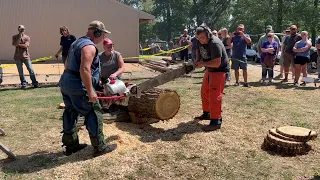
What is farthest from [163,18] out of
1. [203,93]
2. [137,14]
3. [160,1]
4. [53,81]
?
[203,93]

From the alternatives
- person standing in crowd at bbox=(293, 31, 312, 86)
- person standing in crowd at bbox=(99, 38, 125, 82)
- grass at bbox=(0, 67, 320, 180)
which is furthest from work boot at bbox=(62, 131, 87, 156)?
person standing in crowd at bbox=(293, 31, 312, 86)

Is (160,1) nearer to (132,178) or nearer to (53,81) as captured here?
(53,81)

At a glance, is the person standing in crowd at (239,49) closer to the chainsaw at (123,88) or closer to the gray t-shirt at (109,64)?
the gray t-shirt at (109,64)

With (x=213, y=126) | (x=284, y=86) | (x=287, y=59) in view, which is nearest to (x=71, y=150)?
(x=213, y=126)

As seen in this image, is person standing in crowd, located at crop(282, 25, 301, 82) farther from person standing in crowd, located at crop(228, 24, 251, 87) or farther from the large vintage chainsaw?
the large vintage chainsaw

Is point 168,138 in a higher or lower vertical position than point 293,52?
lower

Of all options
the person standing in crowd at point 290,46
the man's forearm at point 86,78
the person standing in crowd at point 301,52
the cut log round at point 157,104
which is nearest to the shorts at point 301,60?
the person standing in crowd at point 301,52

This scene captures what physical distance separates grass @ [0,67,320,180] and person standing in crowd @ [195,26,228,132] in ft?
1.12

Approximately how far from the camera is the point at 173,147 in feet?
16.7

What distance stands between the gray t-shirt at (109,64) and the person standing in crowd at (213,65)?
1.56m

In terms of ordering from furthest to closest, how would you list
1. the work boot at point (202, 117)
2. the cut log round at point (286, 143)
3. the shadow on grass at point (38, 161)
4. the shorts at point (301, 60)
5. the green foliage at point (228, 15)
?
the green foliage at point (228, 15)
the shorts at point (301, 60)
the work boot at point (202, 117)
the cut log round at point (286, 143)
the shadow on grass at point (38, 161)

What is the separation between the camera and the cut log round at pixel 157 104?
5.92 meters

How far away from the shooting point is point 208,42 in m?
5.53

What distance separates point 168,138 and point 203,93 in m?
1.17
